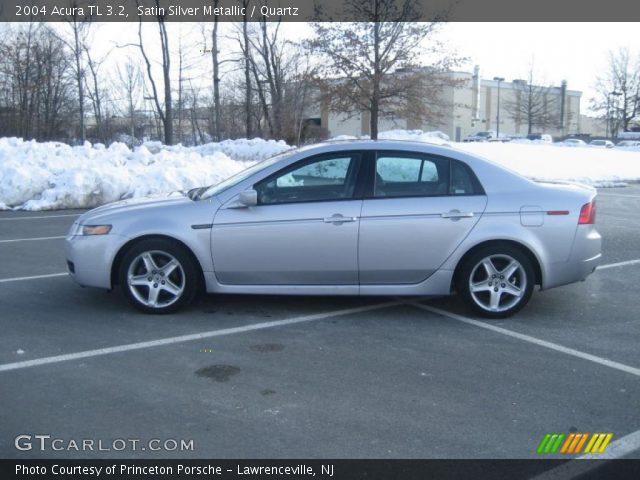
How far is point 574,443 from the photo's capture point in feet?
11.7

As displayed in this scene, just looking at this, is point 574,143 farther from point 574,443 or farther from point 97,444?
point 97,444

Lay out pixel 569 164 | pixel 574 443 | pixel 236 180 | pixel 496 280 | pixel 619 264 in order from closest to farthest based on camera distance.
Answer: pixel 574 443 < pixel 496 280 < pixel 236 180 < pixel 619 264 < pixel 569 164

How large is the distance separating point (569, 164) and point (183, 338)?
2345 centimetres

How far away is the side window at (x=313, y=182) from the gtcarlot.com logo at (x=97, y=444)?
2.74 metres

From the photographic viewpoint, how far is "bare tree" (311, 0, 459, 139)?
1733 centimetres

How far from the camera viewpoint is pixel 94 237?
590 cm

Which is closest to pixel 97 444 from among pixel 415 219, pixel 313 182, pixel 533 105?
pixel 313 182

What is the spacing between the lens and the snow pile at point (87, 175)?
551 inches

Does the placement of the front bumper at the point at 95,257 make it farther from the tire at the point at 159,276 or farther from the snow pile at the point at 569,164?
the snow pile at the point at 569,164

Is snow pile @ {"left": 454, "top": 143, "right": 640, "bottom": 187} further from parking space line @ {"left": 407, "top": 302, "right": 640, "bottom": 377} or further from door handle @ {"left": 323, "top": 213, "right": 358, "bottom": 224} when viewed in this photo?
door handle @ {"left": 323, "top": 213, "right": 358, "bottom": 224}

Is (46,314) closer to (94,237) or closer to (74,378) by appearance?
(94,237)
